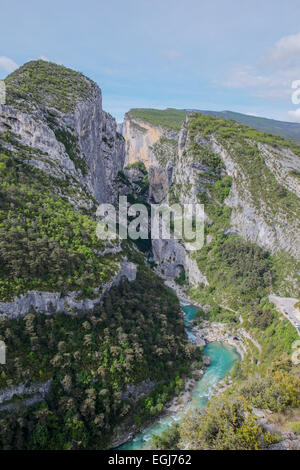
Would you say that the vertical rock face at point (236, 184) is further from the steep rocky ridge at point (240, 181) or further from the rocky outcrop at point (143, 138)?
the rocky outcrop at point (143, 138)

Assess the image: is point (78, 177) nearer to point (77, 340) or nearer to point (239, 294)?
point (77, 340)

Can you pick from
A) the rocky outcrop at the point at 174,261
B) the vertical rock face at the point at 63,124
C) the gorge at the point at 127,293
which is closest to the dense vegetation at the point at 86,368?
the gorge at the point at 127,293

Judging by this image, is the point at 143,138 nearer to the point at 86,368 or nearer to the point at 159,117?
the point at 159,117

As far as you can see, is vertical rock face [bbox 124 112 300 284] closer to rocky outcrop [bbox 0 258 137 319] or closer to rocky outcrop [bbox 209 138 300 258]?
rocky outcrop [bbox 209 138 300 258]

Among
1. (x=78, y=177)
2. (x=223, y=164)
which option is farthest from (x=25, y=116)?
(x=223, y=164)

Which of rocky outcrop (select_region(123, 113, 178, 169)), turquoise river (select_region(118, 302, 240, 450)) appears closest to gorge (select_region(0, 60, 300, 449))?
turquoise river (select_region(118, 302, 240, 450))

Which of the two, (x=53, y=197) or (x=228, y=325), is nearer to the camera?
(x=53, y=197)

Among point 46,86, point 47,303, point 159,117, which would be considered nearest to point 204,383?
point 47,303
